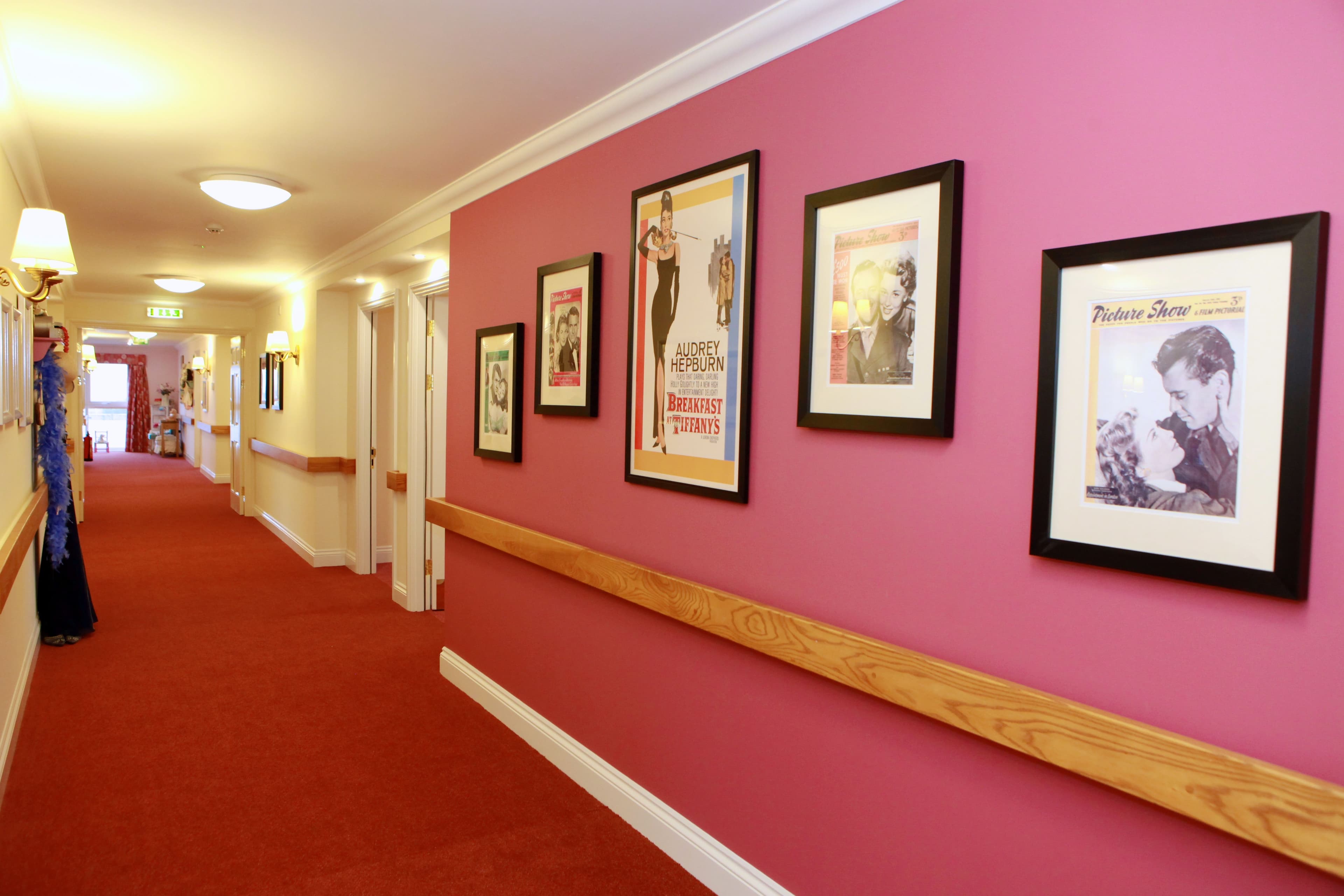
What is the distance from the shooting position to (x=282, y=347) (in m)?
7.63

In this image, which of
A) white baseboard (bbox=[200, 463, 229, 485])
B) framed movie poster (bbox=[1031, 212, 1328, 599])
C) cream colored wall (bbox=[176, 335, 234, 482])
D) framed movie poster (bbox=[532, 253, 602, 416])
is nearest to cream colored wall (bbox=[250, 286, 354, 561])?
framed movie poster (bbox=[532, 253, 602, 416])

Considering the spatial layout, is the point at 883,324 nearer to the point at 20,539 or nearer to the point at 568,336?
the point at 568,336

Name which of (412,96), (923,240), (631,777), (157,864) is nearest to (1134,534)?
(923,240)

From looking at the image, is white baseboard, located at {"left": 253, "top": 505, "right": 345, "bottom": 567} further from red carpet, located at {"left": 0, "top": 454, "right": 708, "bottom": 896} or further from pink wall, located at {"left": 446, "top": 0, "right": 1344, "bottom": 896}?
pink wall, located at {"left": 446, "top": 0, "right": 1344, "bottom": 896}

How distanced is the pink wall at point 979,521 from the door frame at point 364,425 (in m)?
4.06

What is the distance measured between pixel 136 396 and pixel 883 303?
2096 cm

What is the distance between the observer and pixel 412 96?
291 cm

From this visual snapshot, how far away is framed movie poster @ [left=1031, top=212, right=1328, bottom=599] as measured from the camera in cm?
128

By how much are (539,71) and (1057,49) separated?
65.6 inches

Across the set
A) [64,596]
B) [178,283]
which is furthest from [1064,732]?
[178,283]

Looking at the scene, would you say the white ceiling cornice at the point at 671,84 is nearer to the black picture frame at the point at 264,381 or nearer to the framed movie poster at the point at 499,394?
the framed movie poster at the point at 499,394

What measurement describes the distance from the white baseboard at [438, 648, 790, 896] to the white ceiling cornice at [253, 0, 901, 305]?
7.51 feet

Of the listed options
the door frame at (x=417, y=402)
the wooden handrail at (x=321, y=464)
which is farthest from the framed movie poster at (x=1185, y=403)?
the wooden handrail at (x=321, y=464)

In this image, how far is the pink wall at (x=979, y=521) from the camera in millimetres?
1323
